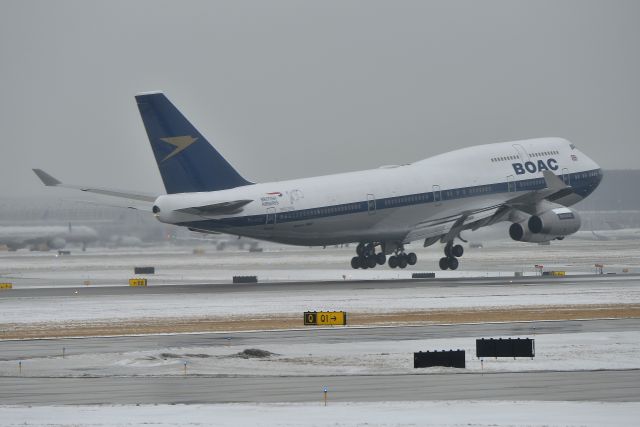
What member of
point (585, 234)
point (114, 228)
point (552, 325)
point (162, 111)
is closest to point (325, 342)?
point (552, 325)

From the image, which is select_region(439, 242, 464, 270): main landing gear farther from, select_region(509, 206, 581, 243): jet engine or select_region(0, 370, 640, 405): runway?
select_region(0, 370, 640, 405): runway

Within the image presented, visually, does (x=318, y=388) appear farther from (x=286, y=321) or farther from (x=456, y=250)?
(x=456, y=250)

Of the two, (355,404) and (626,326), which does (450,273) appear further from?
(355,404)

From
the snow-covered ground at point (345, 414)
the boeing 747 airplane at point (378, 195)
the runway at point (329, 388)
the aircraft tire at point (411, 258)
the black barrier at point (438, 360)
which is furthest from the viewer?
the aircraft tire at point (411, 258)

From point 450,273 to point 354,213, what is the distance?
34.2ft

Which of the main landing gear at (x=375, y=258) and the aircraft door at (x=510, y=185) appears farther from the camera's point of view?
the main landing gear at (x=375, y=258)

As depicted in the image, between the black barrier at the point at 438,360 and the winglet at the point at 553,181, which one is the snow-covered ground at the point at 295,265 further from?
the black barrier at the point at 438,360

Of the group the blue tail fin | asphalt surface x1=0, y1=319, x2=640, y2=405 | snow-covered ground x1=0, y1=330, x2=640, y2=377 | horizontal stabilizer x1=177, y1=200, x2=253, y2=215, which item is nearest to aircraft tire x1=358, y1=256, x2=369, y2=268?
horizontal stabilizer x1=177, y1=200, x2=253, y2=215

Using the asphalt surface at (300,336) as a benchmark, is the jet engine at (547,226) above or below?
above

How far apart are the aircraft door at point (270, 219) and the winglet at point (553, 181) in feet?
60.3

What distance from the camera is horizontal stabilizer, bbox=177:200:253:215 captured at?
63.2 meters

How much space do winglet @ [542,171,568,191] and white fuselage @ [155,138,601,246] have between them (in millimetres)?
2574

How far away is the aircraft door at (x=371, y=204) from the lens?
71.5 metres

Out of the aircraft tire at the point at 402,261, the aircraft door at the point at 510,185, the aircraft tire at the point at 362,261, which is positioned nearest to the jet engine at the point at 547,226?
the aircraft door at the point at 510,185
